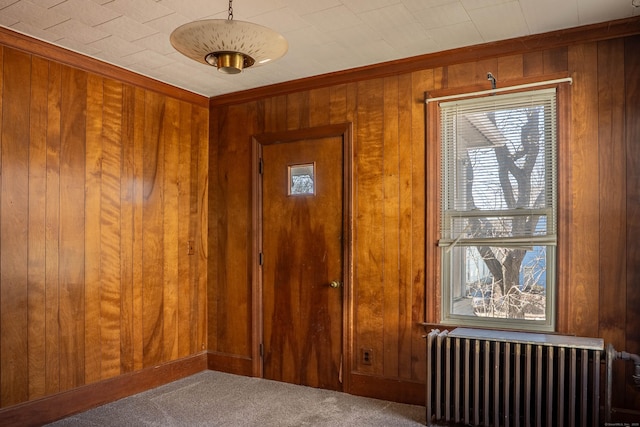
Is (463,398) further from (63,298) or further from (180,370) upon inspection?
(63,298)

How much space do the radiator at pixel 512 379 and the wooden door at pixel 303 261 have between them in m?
0.99

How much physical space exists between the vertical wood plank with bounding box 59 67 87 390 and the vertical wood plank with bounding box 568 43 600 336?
3.33 m

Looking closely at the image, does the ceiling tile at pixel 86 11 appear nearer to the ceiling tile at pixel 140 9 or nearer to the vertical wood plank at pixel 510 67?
the ceiling tile at pixel 140 9

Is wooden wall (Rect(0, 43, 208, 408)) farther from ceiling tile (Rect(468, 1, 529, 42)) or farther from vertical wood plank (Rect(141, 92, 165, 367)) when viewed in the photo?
ceiling tile (Rect(468, 1, 529, 42))

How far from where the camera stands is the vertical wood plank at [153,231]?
13.3ft

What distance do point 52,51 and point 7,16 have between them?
0.45m

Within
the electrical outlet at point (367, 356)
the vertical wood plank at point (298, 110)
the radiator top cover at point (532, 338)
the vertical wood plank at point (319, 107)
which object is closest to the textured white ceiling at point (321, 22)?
the vertical wood plank at point (319, 107)

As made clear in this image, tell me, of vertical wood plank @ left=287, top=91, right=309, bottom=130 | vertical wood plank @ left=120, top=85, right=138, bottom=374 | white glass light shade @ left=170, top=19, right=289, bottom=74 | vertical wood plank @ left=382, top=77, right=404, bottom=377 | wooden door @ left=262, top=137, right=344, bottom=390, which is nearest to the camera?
white glass light shade @ left=170, top=19, right=289, bottom=74

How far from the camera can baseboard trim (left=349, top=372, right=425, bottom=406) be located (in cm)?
358

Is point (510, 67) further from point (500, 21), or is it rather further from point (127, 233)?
point (127, 233)

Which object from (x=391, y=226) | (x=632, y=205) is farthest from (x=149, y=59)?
(x=632, y=205)

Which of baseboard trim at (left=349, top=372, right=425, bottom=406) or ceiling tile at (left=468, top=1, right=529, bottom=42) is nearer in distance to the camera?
ceiling tile at (left=468, top=1, right=529, bottom=42)

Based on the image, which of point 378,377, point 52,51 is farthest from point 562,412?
point 52,51

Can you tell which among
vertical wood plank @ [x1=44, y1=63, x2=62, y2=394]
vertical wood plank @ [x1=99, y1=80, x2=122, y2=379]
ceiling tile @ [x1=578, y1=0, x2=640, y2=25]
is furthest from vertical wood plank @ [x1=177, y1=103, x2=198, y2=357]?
ceiling tile @ [x1=578, y1=0, x2=640, y2=25]
